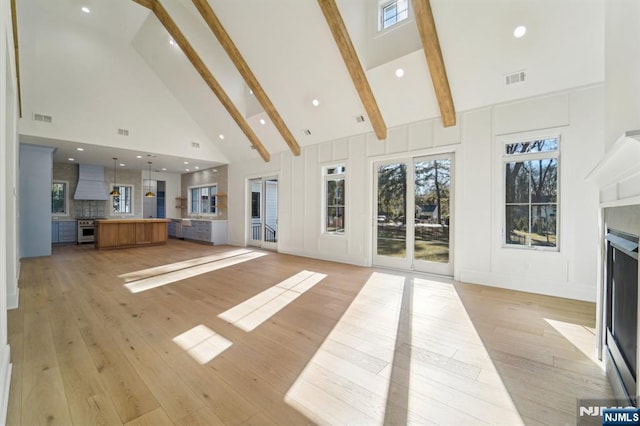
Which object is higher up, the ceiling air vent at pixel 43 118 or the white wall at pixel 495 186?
the ceiling air vent at pixel 43 118

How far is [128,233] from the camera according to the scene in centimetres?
848

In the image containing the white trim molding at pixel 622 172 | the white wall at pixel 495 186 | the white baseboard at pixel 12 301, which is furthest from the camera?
the white wall at pixel 495 186

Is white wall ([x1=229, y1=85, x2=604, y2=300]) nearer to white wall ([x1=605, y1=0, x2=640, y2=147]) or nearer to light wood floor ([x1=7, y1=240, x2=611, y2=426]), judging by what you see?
light wood floor ([x1=7, y1=240, x2=611, y2=426])

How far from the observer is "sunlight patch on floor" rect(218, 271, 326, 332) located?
3045mm

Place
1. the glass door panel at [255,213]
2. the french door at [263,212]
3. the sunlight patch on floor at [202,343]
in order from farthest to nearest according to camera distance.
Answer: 1. the glass door panel at [255,213]
2. the french door at [263,212]
3. the sunlight patch on floor at [202,343]

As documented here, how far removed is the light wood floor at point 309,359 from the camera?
5.49 feet

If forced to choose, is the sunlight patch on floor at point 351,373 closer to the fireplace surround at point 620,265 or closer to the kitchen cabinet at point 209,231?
the fireplace surround at point 620,265

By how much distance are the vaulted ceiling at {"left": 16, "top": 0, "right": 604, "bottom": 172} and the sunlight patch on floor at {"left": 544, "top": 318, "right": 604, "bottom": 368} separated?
3.17 metres

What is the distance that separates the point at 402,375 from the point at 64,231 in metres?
11.7

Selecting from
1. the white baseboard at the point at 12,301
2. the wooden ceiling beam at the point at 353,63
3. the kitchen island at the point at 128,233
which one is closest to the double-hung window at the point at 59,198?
the kitchen island at the point at 128,233

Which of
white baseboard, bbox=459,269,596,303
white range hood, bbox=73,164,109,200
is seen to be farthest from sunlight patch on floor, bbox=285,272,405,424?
white range hood, bbox=73,164,109,200

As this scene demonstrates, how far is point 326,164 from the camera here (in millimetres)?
6668

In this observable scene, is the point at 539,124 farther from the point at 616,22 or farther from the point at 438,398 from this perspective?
the point at 438,398

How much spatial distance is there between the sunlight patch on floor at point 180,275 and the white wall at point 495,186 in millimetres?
2265
